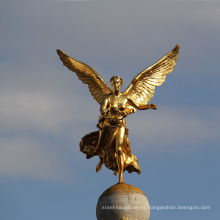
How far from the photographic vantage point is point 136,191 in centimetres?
3528

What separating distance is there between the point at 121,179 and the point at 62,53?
22.7 feet

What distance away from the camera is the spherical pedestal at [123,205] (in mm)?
34594

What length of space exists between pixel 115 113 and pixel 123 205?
4307 millimetres

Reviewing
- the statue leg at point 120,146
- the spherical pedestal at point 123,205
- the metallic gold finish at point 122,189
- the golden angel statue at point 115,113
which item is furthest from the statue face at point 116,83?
the spherical pedestal at point 123,205

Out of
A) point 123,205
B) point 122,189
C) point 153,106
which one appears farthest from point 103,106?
point 123,205

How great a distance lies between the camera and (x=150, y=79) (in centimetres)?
3928

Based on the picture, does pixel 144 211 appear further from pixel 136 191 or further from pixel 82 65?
pixel 82 65

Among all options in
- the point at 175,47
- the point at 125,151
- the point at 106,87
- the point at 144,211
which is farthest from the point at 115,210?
the point at 175,47

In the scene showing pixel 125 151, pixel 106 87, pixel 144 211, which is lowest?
pixel 144 211

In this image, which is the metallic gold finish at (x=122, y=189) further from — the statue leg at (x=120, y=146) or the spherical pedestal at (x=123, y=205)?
the statue leg at (x=120, y=146)

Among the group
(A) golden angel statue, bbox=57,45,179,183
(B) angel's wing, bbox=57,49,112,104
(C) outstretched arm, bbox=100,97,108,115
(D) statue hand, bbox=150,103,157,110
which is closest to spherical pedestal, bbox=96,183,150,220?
(A) golden angel statue, bbox=57,45,179,183

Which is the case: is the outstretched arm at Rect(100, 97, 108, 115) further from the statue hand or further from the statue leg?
the statue hand

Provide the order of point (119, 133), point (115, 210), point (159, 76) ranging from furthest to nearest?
point (159, 76), point (119, 133), point (115, 210)

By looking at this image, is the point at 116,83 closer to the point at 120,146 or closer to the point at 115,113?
the point at 115,113
